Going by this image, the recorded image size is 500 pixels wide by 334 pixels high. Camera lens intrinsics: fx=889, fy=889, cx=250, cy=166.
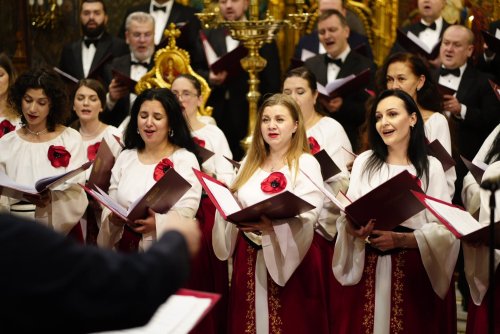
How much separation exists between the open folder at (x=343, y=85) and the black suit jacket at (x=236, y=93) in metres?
1.62

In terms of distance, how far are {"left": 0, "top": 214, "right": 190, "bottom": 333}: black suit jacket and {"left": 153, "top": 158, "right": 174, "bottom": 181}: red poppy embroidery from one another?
2.87 meters

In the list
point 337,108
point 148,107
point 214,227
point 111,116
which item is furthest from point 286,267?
point 111,116

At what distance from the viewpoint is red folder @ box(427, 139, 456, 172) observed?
493 centimetres

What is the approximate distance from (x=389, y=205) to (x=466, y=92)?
2504mm

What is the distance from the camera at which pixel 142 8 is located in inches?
329

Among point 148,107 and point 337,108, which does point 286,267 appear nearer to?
point 148,107

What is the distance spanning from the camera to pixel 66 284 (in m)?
2.08

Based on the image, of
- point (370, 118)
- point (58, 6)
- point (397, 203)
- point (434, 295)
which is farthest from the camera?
point (58, 6)

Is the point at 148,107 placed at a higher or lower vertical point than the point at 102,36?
lower

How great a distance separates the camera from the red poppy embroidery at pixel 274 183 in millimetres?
4715

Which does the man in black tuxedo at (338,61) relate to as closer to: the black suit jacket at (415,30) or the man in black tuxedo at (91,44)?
the black suit jacket at (415,30)

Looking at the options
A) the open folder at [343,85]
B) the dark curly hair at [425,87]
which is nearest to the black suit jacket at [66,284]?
the dark curly hair at [425,87]

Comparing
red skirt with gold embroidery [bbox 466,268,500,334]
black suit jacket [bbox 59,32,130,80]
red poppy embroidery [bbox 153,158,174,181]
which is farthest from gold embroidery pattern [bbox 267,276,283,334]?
black suit jacket [bbox 59,32,130,80]

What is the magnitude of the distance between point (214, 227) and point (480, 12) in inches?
162
